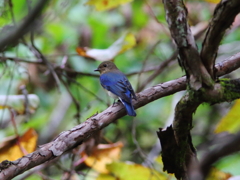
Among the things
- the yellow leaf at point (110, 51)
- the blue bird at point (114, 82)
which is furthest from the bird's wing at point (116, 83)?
the yellow leaf at point (110, 51)

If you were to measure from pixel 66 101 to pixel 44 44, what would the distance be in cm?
84

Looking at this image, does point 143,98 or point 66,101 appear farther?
point 66,101

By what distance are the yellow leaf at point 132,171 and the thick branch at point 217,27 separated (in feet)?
4.79

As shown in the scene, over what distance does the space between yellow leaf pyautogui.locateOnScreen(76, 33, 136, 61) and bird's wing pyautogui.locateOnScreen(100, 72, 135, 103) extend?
0.35m

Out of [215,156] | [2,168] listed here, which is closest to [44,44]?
[2,168]

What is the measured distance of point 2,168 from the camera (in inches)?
66.0

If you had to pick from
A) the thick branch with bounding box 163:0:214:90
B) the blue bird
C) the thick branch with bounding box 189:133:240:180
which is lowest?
the blue bird

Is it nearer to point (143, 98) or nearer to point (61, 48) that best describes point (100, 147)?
point (143, 98)

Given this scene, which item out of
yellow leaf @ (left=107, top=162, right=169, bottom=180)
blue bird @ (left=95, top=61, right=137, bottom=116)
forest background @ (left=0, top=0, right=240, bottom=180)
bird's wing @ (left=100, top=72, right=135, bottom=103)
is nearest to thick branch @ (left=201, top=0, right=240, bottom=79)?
forest background @ (left=0, top=0, right=240, bottom=180)

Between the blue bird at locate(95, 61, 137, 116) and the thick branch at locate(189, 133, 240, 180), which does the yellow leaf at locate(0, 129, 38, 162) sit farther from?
the thick branch at locate(189, 133, 240, 180)

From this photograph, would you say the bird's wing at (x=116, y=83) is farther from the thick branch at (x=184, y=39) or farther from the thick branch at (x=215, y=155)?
the thick branch at (x=215, y=155)

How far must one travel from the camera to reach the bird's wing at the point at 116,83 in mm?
3548

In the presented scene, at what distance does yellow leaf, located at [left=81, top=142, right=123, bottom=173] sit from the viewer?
3.34m

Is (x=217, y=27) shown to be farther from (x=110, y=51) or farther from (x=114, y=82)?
(x=114, y=82)
